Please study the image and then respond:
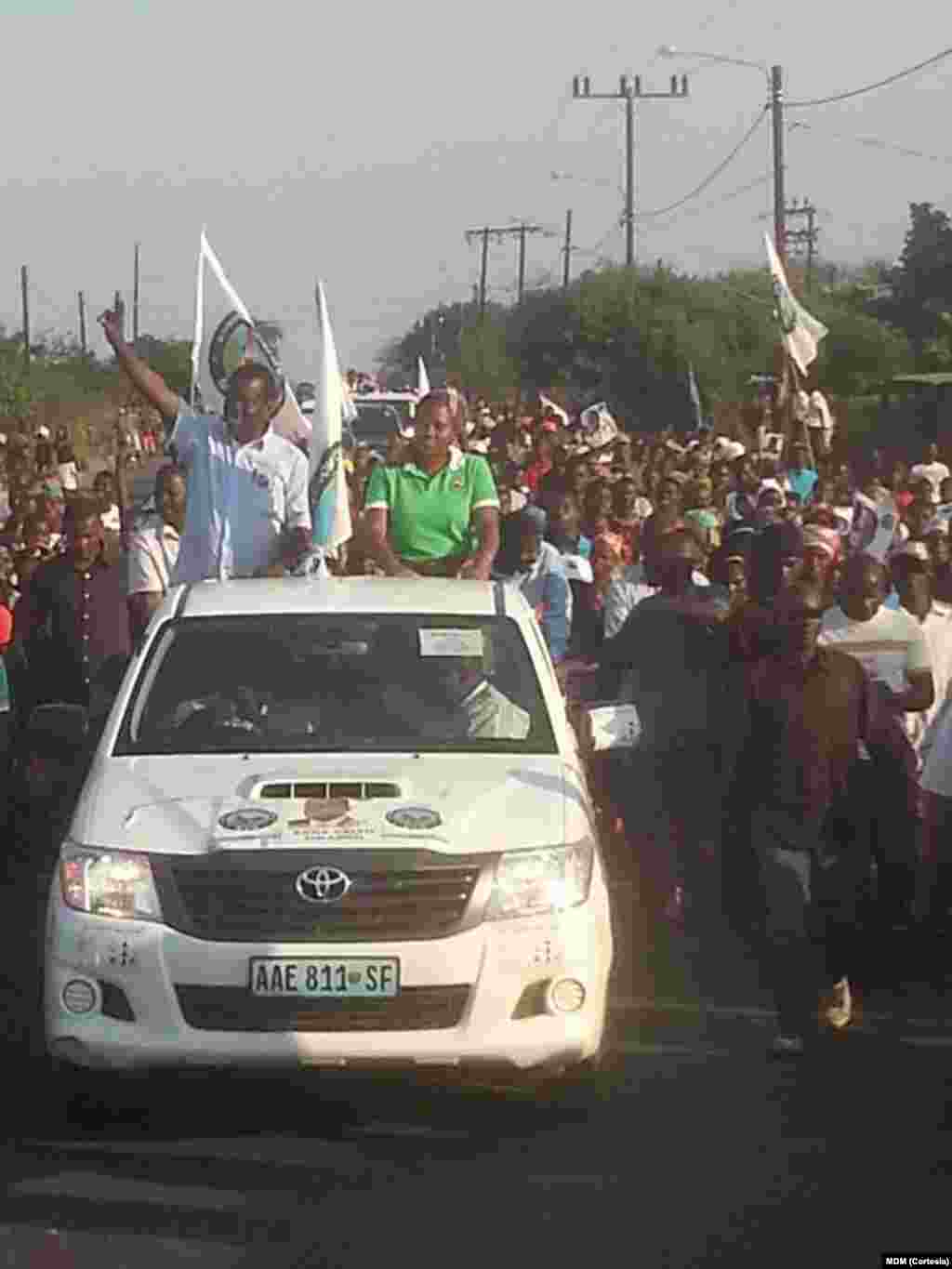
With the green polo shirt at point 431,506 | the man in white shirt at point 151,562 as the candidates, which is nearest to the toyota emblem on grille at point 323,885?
the green polo shirt at point 431,506

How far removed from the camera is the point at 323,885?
26.4ft

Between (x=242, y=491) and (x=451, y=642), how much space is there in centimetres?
293

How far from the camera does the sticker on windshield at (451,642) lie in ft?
30.6

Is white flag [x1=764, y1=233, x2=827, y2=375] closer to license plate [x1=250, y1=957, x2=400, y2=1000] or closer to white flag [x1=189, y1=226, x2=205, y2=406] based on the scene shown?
white flag [x1=189, y1=226, x2=205, y2=406]

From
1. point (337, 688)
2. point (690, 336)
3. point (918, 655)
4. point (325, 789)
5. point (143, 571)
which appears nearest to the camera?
point (325, 789)

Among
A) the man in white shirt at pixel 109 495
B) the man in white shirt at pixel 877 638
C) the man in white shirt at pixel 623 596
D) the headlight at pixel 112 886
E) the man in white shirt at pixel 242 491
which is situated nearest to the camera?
the headlight at pixel 112 886

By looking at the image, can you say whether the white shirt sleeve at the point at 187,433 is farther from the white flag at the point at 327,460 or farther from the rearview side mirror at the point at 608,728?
the rearview side mirror at the point at 608,728

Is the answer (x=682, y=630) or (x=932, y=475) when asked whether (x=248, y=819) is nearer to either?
(x=682, y=630)

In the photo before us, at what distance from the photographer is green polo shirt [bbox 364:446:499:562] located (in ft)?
40.8

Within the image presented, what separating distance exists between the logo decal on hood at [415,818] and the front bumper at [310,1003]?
370 mm

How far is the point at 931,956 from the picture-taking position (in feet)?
37.0

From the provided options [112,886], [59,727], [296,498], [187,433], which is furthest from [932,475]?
[112,886]

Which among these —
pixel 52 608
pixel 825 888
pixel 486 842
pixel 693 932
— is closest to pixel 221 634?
pixel 486 842

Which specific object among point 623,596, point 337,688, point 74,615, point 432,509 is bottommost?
point 74,615
